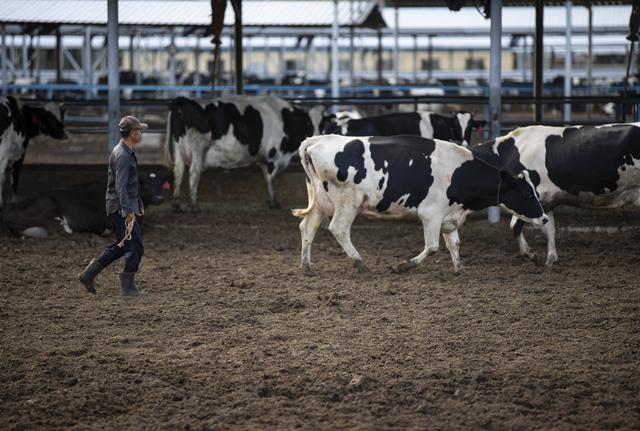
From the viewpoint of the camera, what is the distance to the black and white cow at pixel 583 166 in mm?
9969

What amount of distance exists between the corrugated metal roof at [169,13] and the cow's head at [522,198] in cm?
1715

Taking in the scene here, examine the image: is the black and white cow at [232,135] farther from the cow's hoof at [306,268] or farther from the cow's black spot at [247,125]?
the cow's hoof at [306,268]

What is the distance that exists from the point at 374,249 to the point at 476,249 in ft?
3.91

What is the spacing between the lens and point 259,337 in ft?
22.0

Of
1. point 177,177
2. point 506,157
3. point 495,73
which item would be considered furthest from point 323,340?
point 177,177

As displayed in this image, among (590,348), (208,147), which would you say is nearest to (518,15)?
(208,147)

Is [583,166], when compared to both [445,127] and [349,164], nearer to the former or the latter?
[349,164]

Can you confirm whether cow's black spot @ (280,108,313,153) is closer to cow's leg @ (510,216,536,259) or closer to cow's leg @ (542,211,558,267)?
cow's leg @ (510,216,536,259)

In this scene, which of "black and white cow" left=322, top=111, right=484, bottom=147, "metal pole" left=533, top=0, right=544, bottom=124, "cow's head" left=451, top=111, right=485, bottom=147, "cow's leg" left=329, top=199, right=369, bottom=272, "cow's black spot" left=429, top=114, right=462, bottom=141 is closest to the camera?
"cow's leg" left=329, top=199, right=369, bottom=272

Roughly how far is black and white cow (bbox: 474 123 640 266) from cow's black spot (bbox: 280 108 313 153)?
5466 mm

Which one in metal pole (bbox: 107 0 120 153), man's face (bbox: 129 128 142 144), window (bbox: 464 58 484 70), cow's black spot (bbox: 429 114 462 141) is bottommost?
man's face (bbox: 129 128 142 144)

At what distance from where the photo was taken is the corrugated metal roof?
85.3 feet

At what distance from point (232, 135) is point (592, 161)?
623 cm

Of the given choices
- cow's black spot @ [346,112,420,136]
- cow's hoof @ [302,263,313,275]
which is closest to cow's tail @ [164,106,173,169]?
cow's black spot @ [346,112,420,136]
